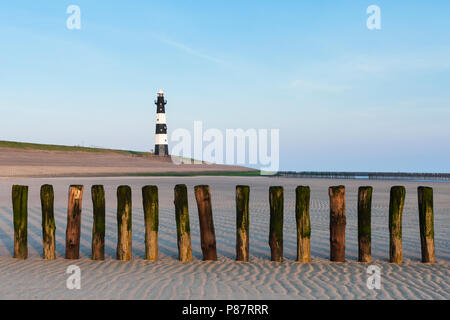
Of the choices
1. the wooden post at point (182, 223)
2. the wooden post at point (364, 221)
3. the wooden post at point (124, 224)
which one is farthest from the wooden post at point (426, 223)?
the wooden post at point (124, 224)

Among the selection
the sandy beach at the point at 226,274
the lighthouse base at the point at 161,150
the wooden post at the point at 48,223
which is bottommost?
the sandy beach at the point at 226,274

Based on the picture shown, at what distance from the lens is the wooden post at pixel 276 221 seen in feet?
23.5

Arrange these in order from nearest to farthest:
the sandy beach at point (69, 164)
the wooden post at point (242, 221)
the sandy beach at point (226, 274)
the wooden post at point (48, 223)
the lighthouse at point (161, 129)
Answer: the sandy beach at point (226, 274) → the wooden post at point (242, 221) → the wooden post at point (48, 223) → the sandy beach at point (69, 164) → the lighthouse at point (161, 129)

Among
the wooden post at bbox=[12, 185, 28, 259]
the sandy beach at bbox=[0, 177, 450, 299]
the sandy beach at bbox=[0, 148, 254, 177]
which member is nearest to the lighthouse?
the sandy beach at bbox=[0, 148, 254, 177]

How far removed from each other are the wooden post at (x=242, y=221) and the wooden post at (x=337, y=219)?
4.31 feet

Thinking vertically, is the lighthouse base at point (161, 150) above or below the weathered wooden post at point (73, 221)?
above

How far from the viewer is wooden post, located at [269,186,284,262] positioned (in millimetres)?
7148

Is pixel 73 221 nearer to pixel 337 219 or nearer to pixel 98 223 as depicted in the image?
pixel 98 223

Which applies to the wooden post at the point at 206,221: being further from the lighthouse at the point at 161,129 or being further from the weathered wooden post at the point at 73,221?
the lighthouse at the point at 161,129

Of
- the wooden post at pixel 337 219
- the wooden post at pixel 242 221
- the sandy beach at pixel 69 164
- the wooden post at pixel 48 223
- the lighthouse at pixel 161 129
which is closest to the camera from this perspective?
the wooden post at pixel 337 219

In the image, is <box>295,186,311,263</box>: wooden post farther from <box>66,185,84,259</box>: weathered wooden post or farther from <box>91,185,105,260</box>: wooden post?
<box>66,185,84,259</box>: weathered wooden post

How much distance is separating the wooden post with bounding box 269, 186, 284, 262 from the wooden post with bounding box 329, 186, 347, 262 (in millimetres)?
791

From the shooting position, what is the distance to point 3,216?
12.7 meters
